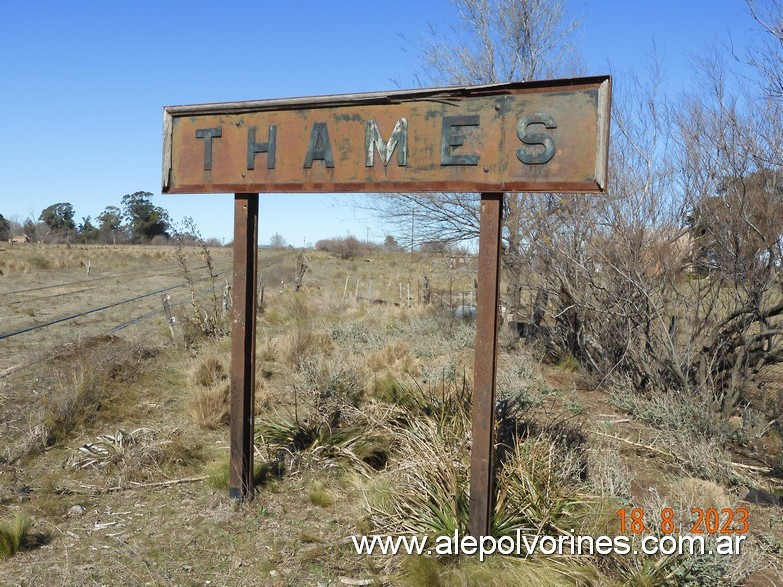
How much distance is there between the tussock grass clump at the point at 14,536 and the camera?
3451 millimetres

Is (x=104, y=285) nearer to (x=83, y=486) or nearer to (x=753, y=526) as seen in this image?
(x=83, y=486)

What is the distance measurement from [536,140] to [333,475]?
2783 millimetres

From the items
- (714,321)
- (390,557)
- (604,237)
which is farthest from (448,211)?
(390,557)

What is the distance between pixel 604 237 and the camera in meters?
7.39

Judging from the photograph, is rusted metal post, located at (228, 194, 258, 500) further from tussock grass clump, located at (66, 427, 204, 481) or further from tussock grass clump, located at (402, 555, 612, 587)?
tussock grass clump, located at (402, 555, 612, 587)

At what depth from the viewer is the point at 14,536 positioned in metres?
3.50

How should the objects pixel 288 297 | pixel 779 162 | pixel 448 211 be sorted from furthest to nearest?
pixel 288 297
pixel 448 211
pixel 779 162

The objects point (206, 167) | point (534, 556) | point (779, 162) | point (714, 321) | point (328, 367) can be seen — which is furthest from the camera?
point (714, 321)

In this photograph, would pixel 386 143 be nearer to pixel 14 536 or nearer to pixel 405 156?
pixel 405 156

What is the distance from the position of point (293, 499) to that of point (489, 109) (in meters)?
2.80

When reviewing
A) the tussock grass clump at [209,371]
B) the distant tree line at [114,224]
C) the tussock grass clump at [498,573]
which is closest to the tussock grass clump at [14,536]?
the tussock grass clump at [498,573]

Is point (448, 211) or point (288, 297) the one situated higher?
point (448, 211)

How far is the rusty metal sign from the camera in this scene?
124 inches

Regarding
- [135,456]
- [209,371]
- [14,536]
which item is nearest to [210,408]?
[135,456]
